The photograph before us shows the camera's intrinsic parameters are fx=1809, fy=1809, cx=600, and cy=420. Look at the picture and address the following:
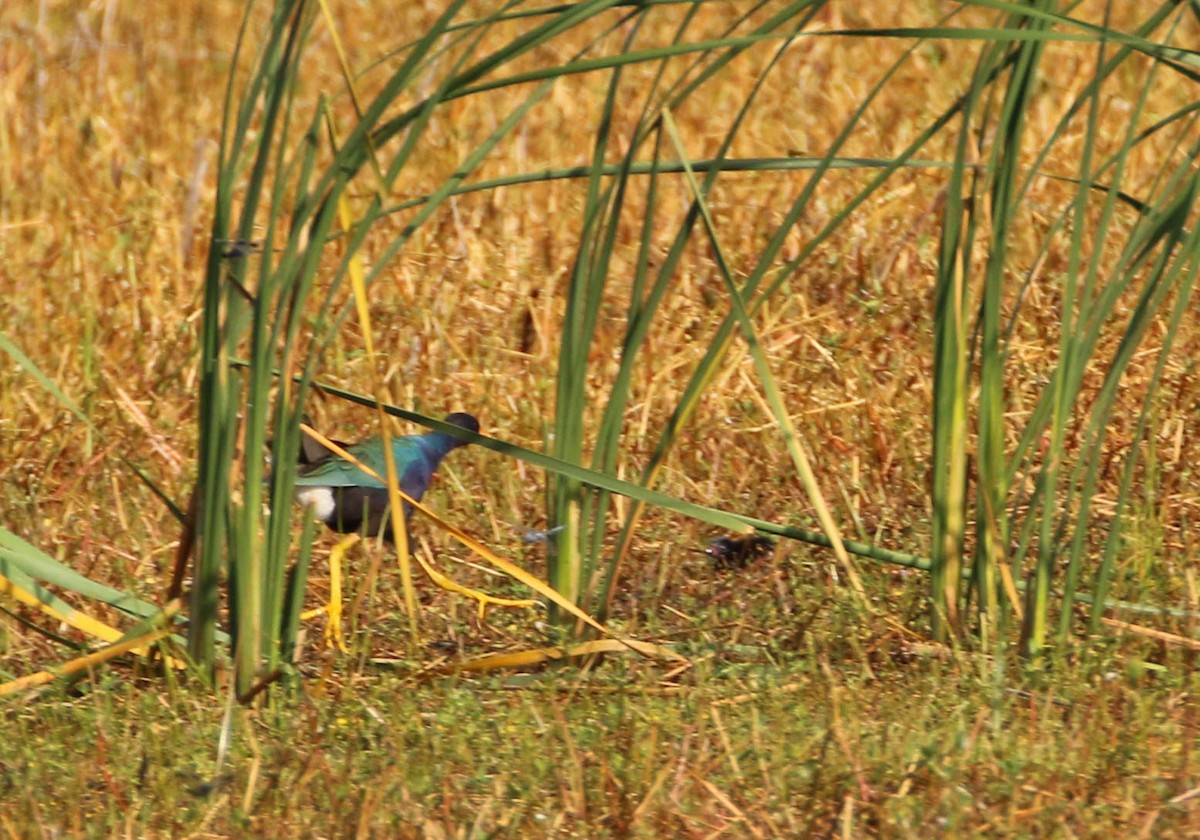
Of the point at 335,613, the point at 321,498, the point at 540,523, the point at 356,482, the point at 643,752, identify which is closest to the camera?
the point at 643,752

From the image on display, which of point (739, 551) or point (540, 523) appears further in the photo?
point (540, 523)

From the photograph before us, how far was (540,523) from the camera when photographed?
3.52 metres

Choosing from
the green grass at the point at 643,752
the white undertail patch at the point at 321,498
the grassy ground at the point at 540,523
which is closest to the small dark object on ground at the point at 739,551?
the grassy ground at the point at 540,523

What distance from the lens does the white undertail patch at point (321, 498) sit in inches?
123

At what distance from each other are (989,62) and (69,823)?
5.15 feet

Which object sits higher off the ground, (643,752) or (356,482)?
(356,482)

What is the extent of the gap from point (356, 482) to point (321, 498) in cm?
16

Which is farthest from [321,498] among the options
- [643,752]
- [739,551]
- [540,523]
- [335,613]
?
[643,752]

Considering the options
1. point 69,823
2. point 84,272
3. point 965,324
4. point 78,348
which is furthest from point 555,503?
point 84,272

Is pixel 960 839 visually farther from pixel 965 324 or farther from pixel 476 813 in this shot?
pixel 965 324

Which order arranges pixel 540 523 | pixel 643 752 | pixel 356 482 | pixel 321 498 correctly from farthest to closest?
pixel 540 523, pixel 321 498, pixel 356 482, pixel 643 752

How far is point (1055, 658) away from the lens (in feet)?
8.31

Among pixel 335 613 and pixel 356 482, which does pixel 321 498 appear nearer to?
pixel 356 482

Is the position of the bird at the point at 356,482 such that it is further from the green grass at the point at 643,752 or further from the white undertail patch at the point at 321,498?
the green grass at the point at 643,752
